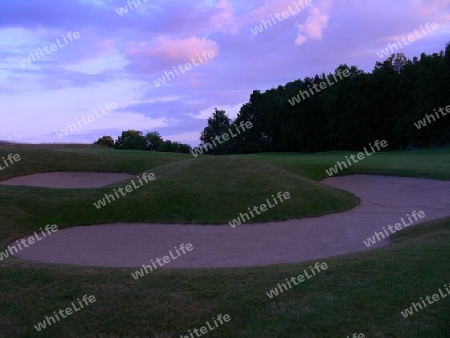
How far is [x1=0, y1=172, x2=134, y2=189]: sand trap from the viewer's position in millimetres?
28109

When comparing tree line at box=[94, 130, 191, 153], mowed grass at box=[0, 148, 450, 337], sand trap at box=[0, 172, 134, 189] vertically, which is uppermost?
tree line at box=[94, 130, 191, 153]

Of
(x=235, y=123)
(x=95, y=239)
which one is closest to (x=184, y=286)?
(x=95, y=239)

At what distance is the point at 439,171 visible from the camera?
27.9 metres

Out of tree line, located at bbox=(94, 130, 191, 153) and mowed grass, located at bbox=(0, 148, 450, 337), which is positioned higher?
tree line, located at bbox=(94, 130, 191, 153)

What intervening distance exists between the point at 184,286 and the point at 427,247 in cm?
540

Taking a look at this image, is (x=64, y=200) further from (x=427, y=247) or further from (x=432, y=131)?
(x=432, y=131)

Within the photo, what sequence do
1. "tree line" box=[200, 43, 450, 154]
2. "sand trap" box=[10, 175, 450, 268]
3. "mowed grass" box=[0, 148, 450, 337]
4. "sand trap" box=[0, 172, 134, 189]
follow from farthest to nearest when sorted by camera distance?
"tree line" box=[200, 43, 450, 154] → "sand trap" box=[0, 172, 134, 189] → "sand trap" box=[10, 175, 450, 268] → "mowed grass" box=[0, 148, 450, 337]

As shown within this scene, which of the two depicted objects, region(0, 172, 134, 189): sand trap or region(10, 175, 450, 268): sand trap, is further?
region(0, 172, 134, 189): sand trap

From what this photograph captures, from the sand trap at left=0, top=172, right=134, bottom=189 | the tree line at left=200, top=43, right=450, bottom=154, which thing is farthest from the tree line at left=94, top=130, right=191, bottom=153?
the sand trap at left=0, top=172, right=134, bottom=189

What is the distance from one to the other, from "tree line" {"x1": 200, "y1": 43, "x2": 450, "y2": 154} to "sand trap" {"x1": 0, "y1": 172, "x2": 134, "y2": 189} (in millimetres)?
44471

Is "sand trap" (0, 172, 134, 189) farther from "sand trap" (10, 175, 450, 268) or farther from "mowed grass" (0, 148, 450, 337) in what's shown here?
"mowed grass" (0, 148, 450, 337)

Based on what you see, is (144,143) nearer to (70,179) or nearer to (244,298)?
(70,179)

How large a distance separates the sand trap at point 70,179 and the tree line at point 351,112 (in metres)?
44.5

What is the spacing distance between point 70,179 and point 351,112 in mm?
49582
